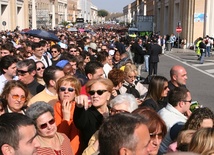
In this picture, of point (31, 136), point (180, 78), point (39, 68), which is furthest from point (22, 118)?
point (180, 78)

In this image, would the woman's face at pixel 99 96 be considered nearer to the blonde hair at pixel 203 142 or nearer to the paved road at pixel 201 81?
the blonde hair at pixel 203 142

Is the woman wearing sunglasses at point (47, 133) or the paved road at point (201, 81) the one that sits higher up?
the woman wearing sunglasses at point (47, 133)

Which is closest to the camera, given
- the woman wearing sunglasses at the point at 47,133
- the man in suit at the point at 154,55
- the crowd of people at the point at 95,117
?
the crowd of people at the point at 95,117

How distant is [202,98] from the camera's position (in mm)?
14141

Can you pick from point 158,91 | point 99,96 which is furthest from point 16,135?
point 158,91

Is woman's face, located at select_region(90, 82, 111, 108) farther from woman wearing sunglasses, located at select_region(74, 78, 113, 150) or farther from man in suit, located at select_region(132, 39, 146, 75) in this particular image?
man in suit, located at select_region(132, 39, 146, 75)

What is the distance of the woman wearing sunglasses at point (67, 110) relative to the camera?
15.4 ft

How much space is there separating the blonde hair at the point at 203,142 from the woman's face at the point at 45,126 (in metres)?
1.45

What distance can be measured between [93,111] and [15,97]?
1.18 m

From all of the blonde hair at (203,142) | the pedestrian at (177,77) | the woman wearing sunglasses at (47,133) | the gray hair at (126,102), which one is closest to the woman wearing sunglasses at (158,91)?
the pedestrian at (177,77)

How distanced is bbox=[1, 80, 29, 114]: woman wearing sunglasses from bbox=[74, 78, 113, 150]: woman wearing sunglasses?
973 mm

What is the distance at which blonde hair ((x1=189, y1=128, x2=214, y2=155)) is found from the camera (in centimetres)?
333

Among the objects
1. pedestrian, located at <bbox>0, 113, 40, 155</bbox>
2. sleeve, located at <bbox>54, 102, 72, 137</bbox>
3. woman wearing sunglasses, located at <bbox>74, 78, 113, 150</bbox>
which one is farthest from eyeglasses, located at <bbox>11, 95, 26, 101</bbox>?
pedestrian, located at <bbox>0, 113, 40, 155</bbox>

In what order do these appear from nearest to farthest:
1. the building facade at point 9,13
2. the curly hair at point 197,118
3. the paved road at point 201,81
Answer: the curly hair at point 197,118, the paved road at point 201,81, the building facade at point 9,13
